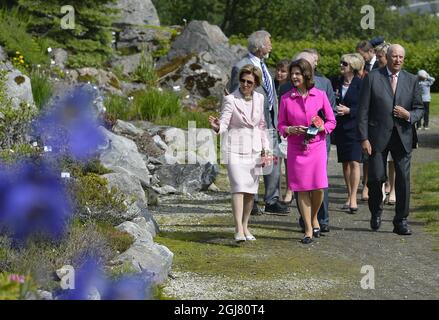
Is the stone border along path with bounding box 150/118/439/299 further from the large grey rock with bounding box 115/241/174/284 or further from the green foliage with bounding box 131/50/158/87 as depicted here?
the green foliage with bounding box 131/50/158/87

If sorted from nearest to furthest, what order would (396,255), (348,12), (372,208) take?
(396,255) → (372,208) → (348,12)

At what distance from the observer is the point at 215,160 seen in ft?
47.6

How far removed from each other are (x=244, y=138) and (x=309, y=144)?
2.04ft

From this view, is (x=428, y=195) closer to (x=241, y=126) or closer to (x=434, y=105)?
(x=241, y=126)

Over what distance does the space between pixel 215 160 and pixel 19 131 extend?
395cm

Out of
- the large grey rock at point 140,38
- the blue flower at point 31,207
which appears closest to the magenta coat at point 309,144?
the blue flower at point 31,207

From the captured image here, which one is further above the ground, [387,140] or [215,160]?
[387,140]

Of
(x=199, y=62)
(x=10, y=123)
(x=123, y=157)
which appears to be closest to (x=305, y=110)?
(x=123, y=157)

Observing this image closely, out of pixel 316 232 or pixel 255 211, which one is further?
pixel 255 211

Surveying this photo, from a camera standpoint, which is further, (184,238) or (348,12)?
(348,12)

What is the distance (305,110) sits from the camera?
9.35 metres

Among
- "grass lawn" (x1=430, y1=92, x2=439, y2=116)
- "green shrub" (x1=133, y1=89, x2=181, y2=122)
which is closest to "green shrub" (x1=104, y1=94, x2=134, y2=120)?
"green shrub" (x1=133, y1=89, x2=181, y2=122)
